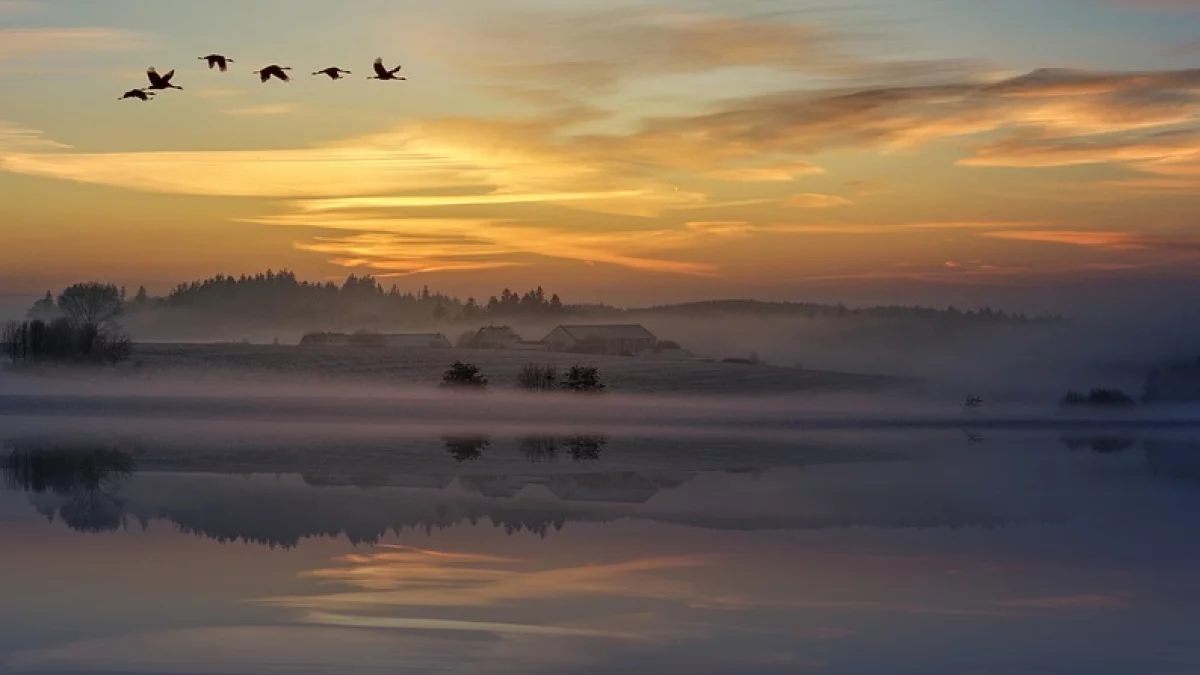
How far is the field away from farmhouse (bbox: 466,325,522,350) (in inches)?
400

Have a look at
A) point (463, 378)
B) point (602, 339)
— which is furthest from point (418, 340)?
point (463, 378)

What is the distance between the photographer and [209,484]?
95.7 feet

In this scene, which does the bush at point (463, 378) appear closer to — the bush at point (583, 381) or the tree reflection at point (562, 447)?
the bush at point (583, 381)

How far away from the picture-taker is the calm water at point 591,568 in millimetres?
14625

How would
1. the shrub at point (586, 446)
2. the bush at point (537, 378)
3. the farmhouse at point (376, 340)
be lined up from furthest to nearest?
the farmhouse at point (376, 340)
the bush at point (537, 378)
the shrub at point (586, 446)

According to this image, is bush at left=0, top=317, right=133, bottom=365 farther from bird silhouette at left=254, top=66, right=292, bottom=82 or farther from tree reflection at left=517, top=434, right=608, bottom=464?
bird silhouette at left=254, top=66, right=292, bottom=82

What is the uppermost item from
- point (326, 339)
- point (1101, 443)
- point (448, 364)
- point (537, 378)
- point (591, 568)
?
point (326, 339)

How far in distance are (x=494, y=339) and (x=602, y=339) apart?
809 cm

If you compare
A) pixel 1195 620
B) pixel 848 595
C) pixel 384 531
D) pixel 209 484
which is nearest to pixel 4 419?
pixel 209 484

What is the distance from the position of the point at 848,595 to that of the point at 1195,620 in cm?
392

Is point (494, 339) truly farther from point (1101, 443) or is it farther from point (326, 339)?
point (1101, 443)

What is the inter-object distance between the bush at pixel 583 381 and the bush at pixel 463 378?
4051 mm

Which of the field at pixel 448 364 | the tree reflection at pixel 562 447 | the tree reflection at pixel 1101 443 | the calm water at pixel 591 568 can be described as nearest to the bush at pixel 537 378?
the field at pixel 448 364

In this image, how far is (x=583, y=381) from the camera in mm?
69125
